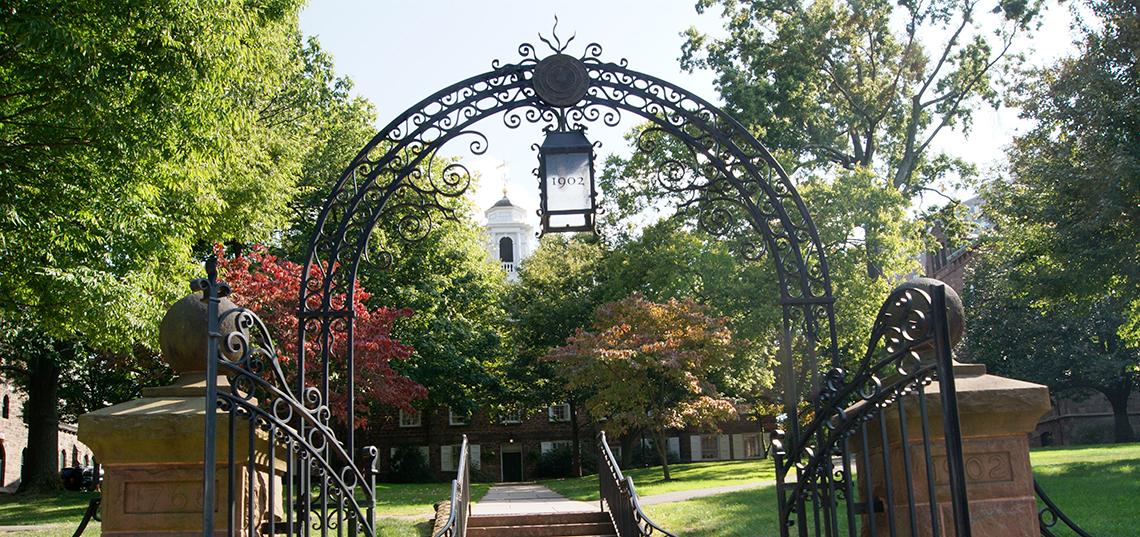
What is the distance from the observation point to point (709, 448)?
4247 cm

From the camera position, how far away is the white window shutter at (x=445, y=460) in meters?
39.6

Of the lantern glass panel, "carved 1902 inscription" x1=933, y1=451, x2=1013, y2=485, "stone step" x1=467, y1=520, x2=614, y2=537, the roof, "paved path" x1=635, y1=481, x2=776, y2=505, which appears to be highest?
the roof

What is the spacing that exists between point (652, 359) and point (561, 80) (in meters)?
15.9

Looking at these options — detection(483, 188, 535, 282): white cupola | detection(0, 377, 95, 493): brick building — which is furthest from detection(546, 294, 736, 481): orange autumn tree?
detection(483, 188, 535, 282): white cupola

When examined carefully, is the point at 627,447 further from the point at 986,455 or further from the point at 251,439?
the point at 251,439

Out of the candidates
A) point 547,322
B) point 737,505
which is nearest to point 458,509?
point 737,505

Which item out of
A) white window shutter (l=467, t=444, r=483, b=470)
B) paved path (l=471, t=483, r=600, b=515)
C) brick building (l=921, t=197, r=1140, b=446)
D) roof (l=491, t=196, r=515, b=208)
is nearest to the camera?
paved path (l=471, t=483, r=600, b=515)

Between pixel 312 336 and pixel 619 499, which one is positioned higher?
pixel 312 336

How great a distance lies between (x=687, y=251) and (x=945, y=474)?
2352 cm

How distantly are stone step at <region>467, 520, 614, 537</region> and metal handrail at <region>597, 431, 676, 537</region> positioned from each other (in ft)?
0.76

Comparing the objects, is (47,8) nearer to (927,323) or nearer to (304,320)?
(304,320)

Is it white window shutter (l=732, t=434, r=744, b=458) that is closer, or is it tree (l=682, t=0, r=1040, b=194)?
tree (l=682, t=0, r=1040, b=194)

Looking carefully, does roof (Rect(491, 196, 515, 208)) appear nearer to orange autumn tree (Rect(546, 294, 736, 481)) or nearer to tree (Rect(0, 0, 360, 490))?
orange autumn tree (Rect(546, 294, 736, 481))

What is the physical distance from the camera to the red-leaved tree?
59.2 feet
